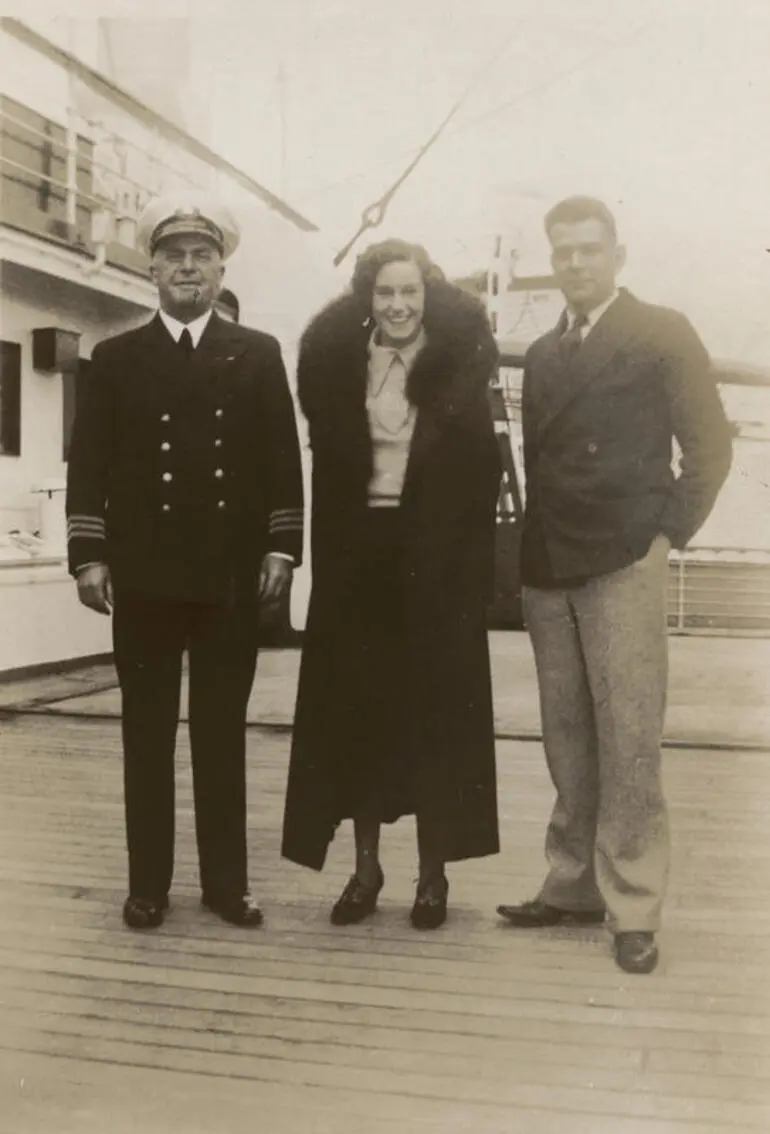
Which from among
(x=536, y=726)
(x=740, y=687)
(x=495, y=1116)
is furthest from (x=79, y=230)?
(x=495, y=1116)

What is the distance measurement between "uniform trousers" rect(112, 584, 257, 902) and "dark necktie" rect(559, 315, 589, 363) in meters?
0.81

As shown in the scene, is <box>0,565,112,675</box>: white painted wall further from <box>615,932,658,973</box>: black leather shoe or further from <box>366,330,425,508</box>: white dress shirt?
<box>615,932,658,973</box>: black leather shoe

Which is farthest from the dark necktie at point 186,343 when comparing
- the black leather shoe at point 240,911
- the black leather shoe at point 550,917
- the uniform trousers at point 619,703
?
the black leather shoe at point 550,917

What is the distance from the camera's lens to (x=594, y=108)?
249 centimetres

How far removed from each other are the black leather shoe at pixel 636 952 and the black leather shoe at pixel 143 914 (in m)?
0.96

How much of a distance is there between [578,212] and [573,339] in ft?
0.78

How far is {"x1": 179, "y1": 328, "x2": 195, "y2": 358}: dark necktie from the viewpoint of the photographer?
2.59 m

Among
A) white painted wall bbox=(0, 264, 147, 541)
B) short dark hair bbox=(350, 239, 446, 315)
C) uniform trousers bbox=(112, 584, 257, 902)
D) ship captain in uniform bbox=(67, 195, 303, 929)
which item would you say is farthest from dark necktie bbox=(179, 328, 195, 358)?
white painted wall bbox=(0, 264, 147, 541)

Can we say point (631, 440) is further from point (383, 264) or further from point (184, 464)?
point (184, 464)

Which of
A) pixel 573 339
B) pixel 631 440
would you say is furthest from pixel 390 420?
pixel 631 440

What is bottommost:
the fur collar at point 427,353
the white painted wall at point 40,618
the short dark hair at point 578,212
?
the white painted wall at point 40,618

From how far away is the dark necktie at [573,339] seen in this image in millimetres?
2412

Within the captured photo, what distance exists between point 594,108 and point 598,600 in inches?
38.5

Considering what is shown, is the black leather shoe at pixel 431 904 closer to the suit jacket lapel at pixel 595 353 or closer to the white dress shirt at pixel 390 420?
the white dress shirt at pixel 390 420
